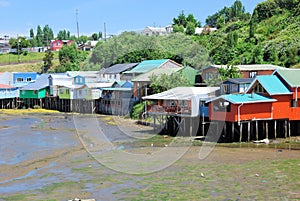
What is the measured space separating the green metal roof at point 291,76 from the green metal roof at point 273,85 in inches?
19.4

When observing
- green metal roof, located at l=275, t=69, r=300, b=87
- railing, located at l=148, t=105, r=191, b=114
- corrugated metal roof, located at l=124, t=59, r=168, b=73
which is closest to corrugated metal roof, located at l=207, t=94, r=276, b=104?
green metal roof, located at l=275, t=69, r=300, b=87

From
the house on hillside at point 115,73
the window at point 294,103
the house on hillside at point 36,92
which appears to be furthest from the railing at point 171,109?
the house on hillside at point 36,92

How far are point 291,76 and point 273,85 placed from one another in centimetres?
145

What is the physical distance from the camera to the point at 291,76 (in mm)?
33500

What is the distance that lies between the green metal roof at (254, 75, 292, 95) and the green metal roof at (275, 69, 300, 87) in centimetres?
49

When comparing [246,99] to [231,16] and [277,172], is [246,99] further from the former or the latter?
[231,16]

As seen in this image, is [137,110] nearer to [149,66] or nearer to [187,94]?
[149,66]

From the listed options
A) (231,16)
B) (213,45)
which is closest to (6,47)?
(231,16)

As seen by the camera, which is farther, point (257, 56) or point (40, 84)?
point (40, 84)

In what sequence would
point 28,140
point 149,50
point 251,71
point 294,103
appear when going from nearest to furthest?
point 294,103 → point 28,140 → point 251,71 → point 149,50

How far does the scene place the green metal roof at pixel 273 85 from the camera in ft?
107

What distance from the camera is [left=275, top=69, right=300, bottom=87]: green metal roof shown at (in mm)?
32688

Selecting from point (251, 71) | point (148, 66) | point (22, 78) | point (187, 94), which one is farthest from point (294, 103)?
point (22, 78)

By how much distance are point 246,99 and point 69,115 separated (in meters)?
30.5
